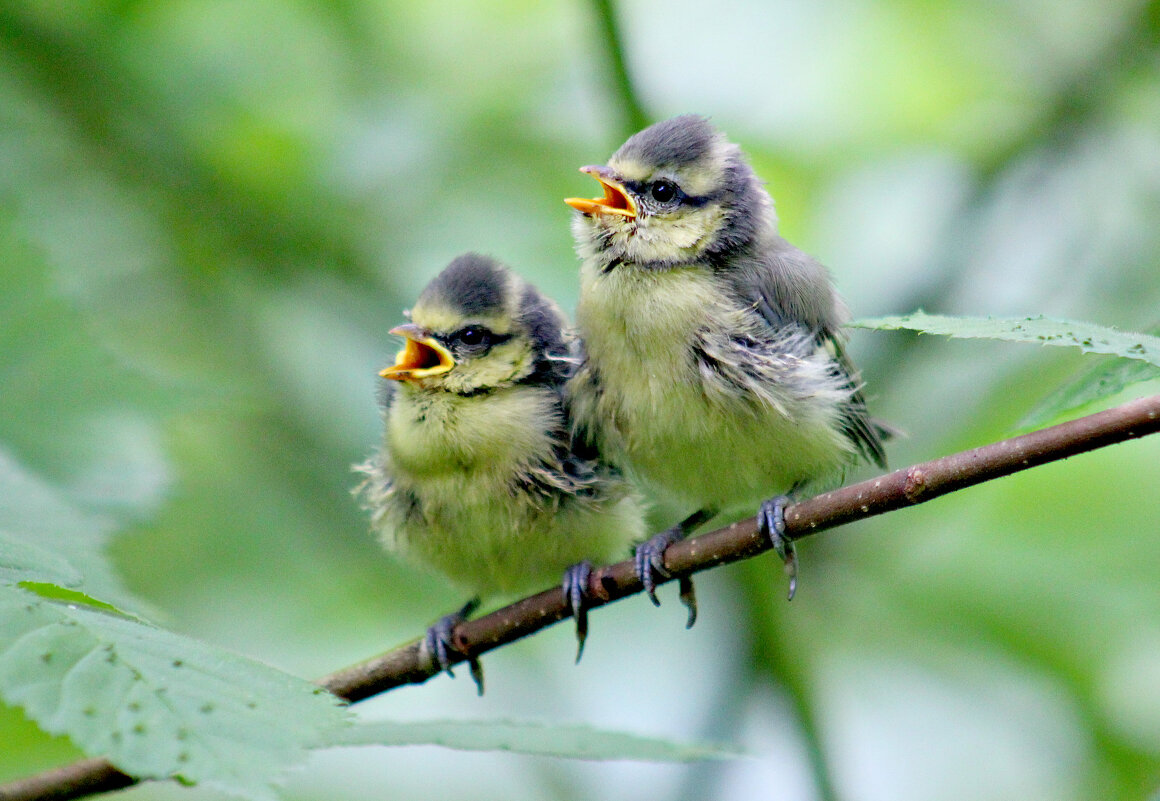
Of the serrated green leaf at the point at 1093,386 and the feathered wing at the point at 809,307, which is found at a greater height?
the serrated green leaf at the point at 1093,386

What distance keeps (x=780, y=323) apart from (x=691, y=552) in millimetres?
964

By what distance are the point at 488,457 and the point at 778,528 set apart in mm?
941

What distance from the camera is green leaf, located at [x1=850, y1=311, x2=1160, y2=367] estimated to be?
1.46 meters

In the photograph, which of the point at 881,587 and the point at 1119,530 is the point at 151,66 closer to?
the point at 881,587

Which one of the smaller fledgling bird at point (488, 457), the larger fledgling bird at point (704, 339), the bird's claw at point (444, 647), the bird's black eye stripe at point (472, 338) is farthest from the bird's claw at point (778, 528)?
the bird's black eye stripe at point (472, 338)

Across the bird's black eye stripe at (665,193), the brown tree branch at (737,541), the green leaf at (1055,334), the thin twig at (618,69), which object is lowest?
the brown tree branch at (737,541)

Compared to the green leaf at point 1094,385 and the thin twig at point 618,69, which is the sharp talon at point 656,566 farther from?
the thin twig at point 618,69

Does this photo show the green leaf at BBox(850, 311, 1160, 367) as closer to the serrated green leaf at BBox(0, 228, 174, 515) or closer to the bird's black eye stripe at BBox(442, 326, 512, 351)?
the bird's black eye stripe at BBox(442, 326, 512, 351)

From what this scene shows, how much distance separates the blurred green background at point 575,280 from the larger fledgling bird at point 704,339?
19.2 inches

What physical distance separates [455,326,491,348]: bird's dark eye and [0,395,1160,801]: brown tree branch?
0.95m

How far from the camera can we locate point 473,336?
3434 millimetres

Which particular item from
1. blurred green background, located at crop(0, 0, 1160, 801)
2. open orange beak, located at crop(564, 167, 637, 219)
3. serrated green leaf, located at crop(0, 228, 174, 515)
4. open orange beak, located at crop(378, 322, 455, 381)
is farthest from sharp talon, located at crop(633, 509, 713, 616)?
serrated green leaf, located at crop(0, 228, 174, 515)

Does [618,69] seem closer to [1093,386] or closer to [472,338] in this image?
[472,338]

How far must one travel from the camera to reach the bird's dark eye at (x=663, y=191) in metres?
3.31
